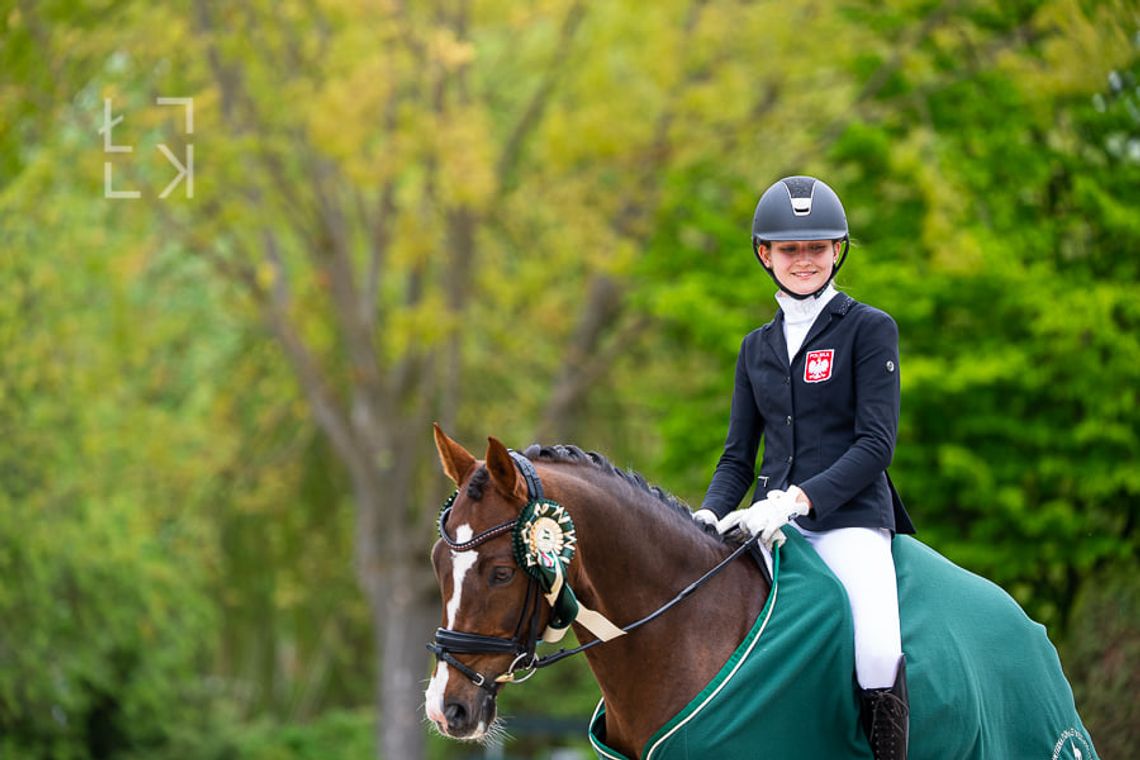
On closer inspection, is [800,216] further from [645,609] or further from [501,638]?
[501,638]

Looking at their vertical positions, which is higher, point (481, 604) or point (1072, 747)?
point (481, 604)

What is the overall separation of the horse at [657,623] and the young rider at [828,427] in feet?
0.27

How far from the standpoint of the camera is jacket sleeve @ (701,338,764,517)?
498 centimetres

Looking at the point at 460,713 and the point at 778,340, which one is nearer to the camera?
the point at 460,713

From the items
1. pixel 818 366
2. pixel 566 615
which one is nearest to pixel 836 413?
pixel 818 366

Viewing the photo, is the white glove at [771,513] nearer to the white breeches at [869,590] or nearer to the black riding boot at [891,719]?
the white breeches at [869,590]

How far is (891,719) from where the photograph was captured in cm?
433

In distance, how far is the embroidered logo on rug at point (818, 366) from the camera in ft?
15.3

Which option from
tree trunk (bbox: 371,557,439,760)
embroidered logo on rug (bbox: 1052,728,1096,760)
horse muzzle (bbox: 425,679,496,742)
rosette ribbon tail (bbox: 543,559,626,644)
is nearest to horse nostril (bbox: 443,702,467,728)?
horse muzzle (bbox: 425,679,496,742)

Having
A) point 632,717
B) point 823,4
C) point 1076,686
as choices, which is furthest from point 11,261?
point 632,717

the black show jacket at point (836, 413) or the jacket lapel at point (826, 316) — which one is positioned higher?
the jacket lapel at point (826, 316)

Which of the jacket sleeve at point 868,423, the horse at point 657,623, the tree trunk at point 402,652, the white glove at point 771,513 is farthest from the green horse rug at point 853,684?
the tree trunk at point 402,652

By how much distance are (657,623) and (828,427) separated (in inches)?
34.2

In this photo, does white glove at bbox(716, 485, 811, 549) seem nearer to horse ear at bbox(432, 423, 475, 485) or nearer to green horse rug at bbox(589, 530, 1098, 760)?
green horse rug at bbox(589, 530, 1098, 760)
